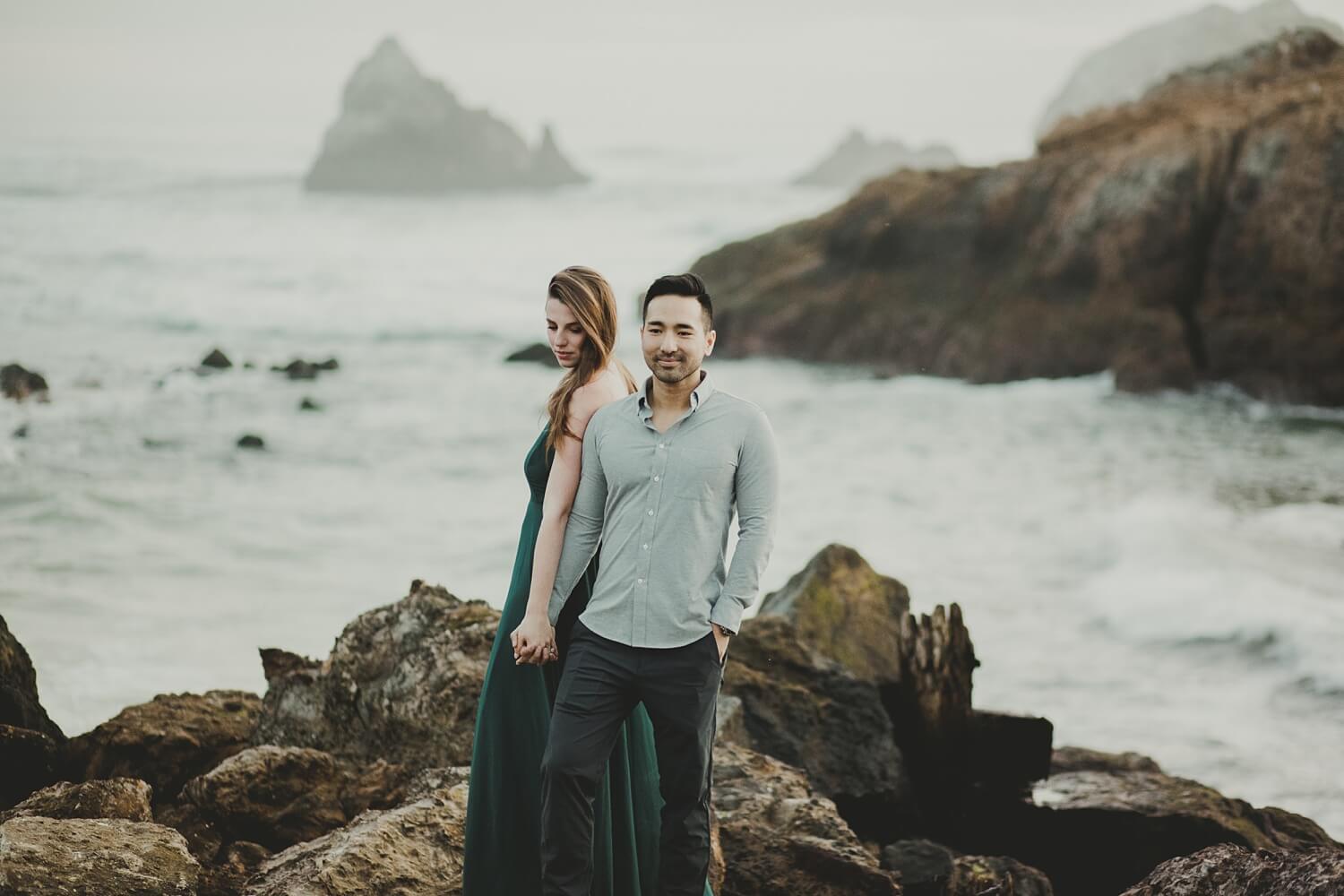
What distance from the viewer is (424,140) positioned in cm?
9019

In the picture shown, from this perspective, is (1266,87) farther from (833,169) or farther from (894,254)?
(833,169)

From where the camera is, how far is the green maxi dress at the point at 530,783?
12.9ft

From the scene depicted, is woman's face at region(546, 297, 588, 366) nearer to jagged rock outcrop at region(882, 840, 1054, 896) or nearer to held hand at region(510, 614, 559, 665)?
held hand at region(510, 614, 559, 665)

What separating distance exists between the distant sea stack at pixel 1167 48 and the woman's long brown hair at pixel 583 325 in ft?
78.4

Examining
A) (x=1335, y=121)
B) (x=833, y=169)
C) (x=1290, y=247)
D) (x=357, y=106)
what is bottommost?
(x=1290, y=247)

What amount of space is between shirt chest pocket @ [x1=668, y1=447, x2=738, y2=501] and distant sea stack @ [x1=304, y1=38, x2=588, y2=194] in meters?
84.7

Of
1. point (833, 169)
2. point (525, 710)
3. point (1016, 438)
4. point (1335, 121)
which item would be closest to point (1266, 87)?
point (1335, 121)

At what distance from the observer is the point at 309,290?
38375 mm

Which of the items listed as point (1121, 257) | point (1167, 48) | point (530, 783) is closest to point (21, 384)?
point (1121, 257)

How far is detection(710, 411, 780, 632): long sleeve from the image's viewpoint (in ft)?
11.9

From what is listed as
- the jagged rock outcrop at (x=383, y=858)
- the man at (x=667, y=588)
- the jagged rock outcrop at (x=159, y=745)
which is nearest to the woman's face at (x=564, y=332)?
the man at (x=667, y=588)

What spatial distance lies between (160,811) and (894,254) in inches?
844

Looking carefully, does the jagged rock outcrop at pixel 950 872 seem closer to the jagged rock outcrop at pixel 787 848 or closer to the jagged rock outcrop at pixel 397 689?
the jagged rock outcrop at pixel 787 848

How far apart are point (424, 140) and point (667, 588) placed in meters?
91.2
